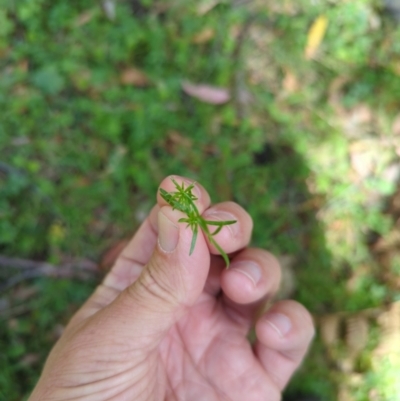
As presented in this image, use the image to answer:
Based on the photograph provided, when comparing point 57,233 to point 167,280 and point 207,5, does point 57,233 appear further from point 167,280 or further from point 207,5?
point 207,5

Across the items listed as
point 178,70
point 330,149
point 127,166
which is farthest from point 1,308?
point 330,149

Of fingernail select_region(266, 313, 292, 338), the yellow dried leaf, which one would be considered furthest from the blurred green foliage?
fingernail select_region(266, 313, 292, 338)

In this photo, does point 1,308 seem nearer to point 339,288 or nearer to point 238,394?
point 238,394

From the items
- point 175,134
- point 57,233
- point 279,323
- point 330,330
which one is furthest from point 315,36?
point 57,233

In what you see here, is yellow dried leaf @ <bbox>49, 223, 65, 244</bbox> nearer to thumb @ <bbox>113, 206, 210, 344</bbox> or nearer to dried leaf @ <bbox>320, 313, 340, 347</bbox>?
thumb @ <bbox>113, 206, 210, 344</bbox>

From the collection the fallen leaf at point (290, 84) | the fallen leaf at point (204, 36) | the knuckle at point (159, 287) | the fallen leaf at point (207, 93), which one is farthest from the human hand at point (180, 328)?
the fallen leaf at point (204, 36)
